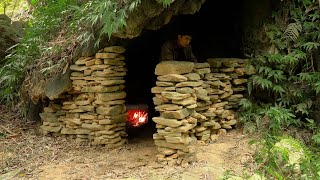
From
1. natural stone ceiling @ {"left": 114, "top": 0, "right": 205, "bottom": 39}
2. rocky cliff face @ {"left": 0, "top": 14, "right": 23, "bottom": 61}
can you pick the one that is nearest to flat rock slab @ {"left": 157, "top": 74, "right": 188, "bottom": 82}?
natural stone ceiling @ {"left": 114, "top": 0, "right": 205, "bottom": 39}

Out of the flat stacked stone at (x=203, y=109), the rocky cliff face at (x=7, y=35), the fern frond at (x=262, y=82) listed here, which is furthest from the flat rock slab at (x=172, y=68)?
the rocky cliff face at (x=7, y=35)

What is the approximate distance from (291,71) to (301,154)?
82.9 inches

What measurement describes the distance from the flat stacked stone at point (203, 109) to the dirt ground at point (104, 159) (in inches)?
8.8

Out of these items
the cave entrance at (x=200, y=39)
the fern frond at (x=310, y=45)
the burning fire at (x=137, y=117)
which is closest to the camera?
the fern frond at (x=310, y=45)

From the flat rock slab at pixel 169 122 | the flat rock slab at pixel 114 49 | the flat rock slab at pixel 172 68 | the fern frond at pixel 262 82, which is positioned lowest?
the flat rock slab at pixel 169 122

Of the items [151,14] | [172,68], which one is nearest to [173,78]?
[172,68]

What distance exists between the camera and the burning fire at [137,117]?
7366mm

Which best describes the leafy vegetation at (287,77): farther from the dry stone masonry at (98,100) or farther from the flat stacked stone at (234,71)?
the dry stone masonry at (98,100)

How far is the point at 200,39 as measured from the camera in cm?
761

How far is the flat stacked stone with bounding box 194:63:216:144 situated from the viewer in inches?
209

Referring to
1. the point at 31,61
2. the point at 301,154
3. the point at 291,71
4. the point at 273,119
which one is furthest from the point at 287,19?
the point at 31,61

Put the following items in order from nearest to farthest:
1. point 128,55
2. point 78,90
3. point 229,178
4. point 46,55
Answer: point 229,178 < point 78,90 < point 46,55 < point 128,55

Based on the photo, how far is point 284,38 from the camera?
19.9 ft

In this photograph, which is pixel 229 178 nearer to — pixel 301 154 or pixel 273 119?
pixel 301 154
